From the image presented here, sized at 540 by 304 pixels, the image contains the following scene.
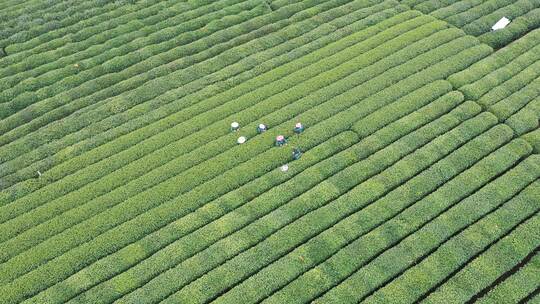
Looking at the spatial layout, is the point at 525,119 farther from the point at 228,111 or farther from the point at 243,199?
the point at 228,111

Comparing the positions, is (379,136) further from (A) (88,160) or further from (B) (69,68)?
(B) (69,68)

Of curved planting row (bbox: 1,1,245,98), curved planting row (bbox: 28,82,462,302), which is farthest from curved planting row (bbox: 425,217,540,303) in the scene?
curved planting row (bbox: 1,1,245,98)

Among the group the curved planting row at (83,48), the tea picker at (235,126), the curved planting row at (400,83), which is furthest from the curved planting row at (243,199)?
the curved planting row at (83,48)

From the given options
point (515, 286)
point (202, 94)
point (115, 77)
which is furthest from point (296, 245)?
point (115, 77)

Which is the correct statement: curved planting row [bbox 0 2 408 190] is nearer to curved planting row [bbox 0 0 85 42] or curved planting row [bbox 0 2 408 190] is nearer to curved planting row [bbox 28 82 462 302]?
curved planting row [bbox 28 82 462 302]

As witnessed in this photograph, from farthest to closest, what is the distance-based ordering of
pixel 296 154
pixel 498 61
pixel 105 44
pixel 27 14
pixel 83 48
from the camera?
pixel 27 14
pixel 83 48
pixel 105 44
pixel 498 61
pixel 296 154

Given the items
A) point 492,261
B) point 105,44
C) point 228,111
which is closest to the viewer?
point 492,261
